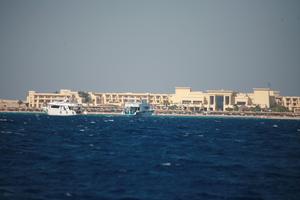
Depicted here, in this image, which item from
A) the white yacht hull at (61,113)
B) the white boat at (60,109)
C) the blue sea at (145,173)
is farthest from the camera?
the white yacht hull at (61,113)

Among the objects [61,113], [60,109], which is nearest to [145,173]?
[60,109]

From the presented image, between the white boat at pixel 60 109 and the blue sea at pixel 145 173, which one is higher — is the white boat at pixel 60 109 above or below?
above

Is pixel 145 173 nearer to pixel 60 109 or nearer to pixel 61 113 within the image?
pixel 60 109

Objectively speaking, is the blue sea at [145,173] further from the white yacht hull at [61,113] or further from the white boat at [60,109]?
the white yacht hull at [61,113]

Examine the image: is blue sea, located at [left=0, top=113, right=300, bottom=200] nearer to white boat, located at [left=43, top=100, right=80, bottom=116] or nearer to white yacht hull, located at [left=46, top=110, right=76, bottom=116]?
white boat, located at [left=43, top=100, right=80, bottom=116]

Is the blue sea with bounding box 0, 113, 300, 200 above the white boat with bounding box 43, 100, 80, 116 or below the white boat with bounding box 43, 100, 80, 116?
below

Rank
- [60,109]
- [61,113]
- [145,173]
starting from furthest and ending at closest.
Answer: [61,113]
[60,109]
[145,173]

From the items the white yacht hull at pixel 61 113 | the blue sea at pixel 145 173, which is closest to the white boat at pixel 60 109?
Answer: the white yacht hull at pixel 61 113

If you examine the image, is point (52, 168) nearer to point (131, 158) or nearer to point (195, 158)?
point (131, 158)

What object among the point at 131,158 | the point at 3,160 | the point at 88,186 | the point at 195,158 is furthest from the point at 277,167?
the point at 3,160

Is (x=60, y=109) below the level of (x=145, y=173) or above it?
above

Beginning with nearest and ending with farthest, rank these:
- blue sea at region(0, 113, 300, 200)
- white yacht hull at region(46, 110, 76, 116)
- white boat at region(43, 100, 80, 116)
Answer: blue sea at region(0, 113, 300, 200) → white boat at region(43, 100, 80, 116) → white yacht hull at region(46, 110, 76, 116)

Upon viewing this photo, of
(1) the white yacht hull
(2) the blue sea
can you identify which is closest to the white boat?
(1) the white yacht hull

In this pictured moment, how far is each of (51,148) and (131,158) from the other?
9696mm
